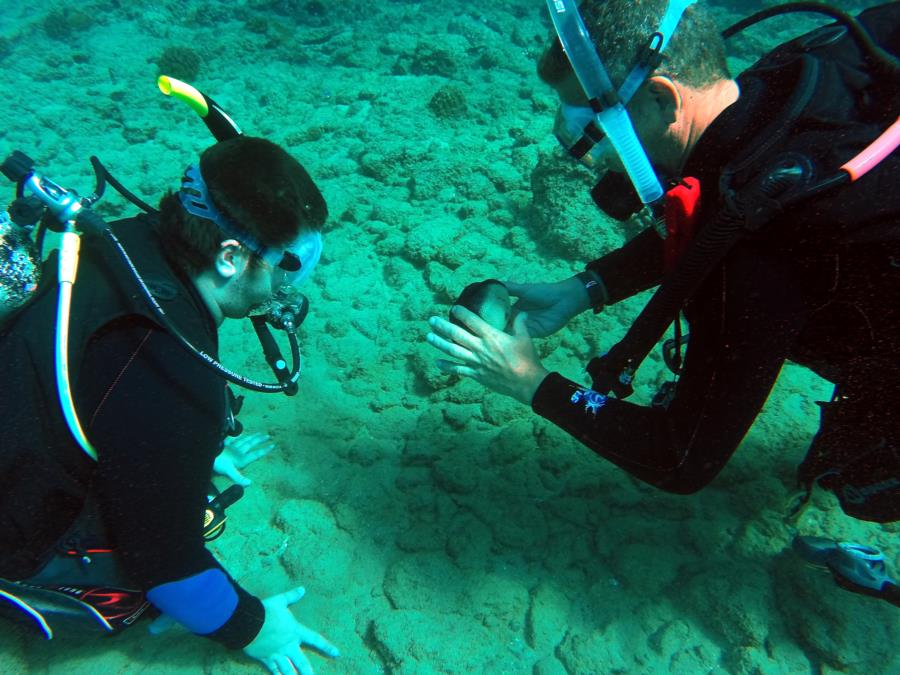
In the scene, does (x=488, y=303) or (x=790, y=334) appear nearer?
(x=790, y=334)

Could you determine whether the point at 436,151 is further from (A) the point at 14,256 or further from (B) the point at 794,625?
(B) the point at 794,625

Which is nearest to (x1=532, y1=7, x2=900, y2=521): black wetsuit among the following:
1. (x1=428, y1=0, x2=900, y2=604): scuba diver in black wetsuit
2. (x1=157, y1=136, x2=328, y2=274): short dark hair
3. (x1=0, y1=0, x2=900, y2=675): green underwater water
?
(x1=428, y1=0, x2=900, y2=604): scuba diver in black wetsuit

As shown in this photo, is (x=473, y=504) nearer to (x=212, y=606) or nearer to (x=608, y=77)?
(x=212, y=606)

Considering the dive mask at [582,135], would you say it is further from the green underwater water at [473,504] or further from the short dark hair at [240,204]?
the green underwater water at [473,504]

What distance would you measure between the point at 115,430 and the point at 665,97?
2.04 metres

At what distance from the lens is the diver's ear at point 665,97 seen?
156 cm

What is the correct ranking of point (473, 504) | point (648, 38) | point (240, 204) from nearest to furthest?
point (648, 38), point (240, 204), point (473, 504)

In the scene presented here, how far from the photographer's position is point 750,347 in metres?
1.47

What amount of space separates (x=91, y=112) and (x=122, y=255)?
27.9 ft

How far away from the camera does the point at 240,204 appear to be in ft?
5.61

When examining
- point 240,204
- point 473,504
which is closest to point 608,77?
point 240,204

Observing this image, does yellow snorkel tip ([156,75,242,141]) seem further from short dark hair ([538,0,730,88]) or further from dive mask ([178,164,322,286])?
short dark hair ([538,0,730,88])

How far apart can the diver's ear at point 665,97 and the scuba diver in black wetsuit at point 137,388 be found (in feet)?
4.26

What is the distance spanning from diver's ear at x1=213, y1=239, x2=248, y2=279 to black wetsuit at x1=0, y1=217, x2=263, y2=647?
18cm
